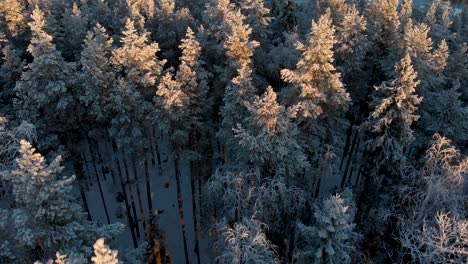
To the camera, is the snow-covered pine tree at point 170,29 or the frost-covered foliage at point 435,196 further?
the snow-covered pine tree at point 170,29

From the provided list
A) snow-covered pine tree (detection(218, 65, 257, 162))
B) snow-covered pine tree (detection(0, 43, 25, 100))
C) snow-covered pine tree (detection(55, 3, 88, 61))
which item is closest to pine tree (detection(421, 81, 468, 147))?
snow-covered pine tree (detection(218, 65, 257, 162))

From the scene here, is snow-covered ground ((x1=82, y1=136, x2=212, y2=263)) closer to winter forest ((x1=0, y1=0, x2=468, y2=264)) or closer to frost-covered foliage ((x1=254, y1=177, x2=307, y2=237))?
winter forest ((x1=0, y1=0, x2=468, y2=264))

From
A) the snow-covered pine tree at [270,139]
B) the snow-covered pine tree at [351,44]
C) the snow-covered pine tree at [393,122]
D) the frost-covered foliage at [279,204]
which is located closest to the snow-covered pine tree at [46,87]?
the snow-covered pine tree at [270,139]

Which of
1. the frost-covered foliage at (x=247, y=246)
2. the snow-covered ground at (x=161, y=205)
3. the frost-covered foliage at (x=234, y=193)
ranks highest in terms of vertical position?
the frost-covered foliage at (x=234, y=193)

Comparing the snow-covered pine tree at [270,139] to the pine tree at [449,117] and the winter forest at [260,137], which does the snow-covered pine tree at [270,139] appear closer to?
the winter forest at [260,137]

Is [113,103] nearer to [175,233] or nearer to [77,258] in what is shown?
[77,258]
